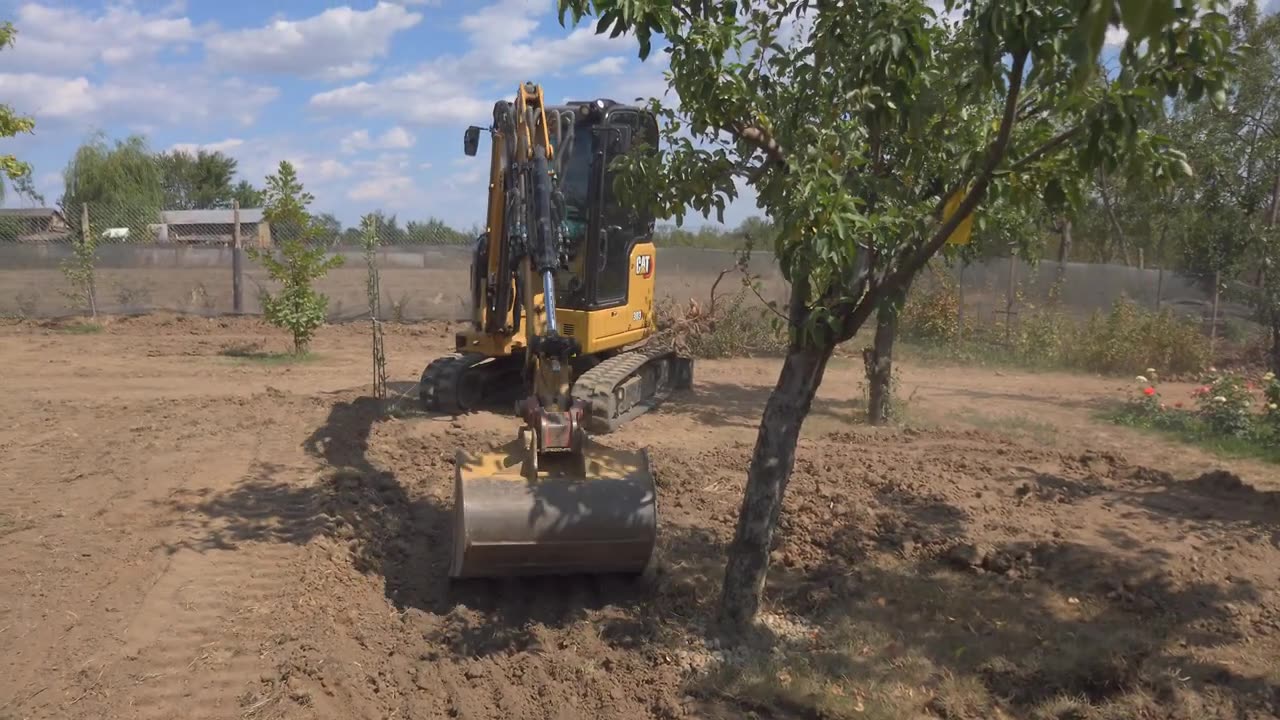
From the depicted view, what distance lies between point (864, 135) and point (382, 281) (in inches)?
650

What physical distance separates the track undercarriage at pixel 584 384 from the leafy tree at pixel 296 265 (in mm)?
4002

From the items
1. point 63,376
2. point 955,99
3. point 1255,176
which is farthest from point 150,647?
point 1255,176

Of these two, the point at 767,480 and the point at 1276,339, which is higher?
the point at 1276,339

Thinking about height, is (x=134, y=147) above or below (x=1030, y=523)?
above

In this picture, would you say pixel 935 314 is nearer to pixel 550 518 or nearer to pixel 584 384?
pixel 584 384

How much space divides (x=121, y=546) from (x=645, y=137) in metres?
4.22

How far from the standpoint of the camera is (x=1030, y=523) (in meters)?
7.24

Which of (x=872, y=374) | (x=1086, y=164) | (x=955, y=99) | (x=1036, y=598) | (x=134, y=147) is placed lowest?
(x=1036, y=598)

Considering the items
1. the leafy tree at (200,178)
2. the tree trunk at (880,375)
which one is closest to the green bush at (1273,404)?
the tree trunk at (880,375)

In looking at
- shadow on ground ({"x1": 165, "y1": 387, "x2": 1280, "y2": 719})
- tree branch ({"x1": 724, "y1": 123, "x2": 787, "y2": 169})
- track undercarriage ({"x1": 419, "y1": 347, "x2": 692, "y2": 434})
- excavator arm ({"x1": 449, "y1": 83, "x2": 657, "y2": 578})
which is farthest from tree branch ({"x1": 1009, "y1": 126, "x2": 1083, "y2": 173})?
track undercarriage ({"x1": 419, "y1": 347, "x2": 692, "y2": 434})

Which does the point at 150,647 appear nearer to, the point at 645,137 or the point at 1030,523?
the point at 645,137

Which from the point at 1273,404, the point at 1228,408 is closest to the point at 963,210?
the point at 1273,404

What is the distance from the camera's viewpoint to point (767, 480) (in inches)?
211

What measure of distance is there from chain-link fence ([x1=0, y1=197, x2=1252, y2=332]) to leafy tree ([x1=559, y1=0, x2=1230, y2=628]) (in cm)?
1198
